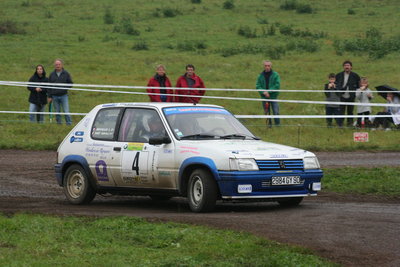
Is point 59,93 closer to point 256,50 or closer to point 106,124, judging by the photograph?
point 106,124

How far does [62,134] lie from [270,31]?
24.6m

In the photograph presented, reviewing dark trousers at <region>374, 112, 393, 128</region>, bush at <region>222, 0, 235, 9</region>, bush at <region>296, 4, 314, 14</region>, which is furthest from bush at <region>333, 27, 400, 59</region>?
dark trousers at <region>374, 112, 393, 128</region>

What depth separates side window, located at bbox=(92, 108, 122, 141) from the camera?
1444 cm

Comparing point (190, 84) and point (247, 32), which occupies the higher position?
point (247, 32)

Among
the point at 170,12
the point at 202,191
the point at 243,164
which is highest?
the point at 170,12

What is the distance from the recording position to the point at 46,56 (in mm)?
39594

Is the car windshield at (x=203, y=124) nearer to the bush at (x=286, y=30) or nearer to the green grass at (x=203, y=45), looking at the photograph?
the green grass at (x=203, y=45)

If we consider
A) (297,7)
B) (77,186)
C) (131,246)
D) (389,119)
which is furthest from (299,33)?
(131,246)

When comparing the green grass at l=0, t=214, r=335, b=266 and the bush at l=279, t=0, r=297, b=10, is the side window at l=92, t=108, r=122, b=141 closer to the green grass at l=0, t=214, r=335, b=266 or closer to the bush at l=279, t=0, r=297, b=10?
the green grass at l=0, t=214, r=335, b=266

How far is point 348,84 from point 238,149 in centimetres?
1381

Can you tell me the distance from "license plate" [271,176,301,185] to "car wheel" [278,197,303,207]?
448 mm

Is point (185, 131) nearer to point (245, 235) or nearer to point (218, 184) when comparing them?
point (218, 184)

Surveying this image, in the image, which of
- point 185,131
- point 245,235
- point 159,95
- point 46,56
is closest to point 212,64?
point 46,56

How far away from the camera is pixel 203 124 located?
13984mm
